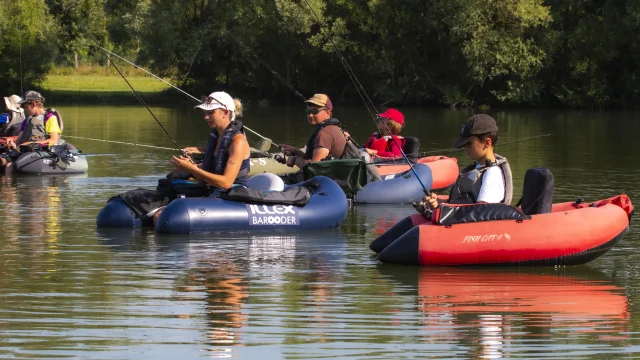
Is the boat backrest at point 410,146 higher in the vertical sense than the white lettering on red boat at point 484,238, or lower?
higher

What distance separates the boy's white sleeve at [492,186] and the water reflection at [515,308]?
565 millimetres

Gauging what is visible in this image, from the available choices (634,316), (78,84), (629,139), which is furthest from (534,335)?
(78,84)

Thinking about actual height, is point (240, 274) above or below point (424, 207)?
below

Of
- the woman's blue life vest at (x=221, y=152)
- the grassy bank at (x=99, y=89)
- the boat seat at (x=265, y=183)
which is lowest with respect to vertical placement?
the boat seat at (x=265, y=183)

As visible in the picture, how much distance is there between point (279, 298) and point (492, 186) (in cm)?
190

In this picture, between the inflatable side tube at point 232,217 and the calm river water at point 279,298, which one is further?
the inflatable side tube at point 232,217

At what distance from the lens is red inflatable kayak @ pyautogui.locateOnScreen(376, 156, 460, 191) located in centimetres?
1490

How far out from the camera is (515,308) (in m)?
7.75

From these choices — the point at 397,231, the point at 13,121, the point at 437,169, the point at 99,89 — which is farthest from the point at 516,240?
the point at 99,89

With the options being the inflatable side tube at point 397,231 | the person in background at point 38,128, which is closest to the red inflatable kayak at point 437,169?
the person in background at point 38,128

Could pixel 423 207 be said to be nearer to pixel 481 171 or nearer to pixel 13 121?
pixel 481 171

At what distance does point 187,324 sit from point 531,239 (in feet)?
10.1

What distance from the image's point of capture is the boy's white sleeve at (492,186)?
8805 millimetres

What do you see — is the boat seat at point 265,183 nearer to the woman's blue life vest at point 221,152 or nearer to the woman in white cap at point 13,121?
the woman's blue life vest at point 221,152
